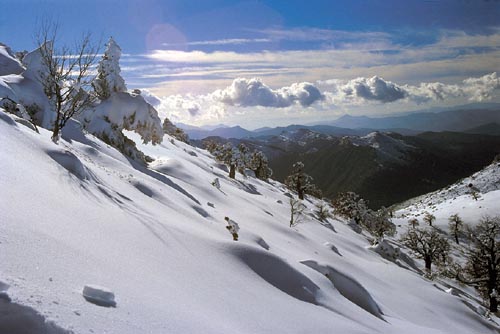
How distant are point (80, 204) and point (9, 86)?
1030 inches

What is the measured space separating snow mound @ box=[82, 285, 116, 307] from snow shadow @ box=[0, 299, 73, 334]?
815 mm

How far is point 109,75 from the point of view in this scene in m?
34.9

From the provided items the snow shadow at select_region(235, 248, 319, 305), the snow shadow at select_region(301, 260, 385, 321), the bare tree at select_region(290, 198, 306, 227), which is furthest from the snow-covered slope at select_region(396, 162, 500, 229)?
the snow shadow at select_region(235, 248, 319, 305)

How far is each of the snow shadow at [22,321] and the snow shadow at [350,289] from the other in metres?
13.0

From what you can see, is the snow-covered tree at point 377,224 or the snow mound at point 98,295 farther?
the snow-covered tree at point 377,224

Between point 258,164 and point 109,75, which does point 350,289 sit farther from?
point 258,164

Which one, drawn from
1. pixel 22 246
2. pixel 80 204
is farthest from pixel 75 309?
pixel 80 204

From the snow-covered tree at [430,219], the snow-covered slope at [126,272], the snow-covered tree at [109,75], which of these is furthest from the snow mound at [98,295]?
the snow-covered tree at [430,219]

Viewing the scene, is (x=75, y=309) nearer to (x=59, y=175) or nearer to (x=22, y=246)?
(x=22, y=246)

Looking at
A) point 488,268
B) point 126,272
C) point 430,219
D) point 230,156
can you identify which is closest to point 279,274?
point 126,272

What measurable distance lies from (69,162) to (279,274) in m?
8.90

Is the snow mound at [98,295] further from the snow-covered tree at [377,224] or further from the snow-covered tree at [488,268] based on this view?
the snow-covered tree at [377,224]

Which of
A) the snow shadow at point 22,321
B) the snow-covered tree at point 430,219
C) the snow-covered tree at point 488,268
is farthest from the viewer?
the snow-covered tree at point 430,219

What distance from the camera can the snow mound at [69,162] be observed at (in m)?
11.7
